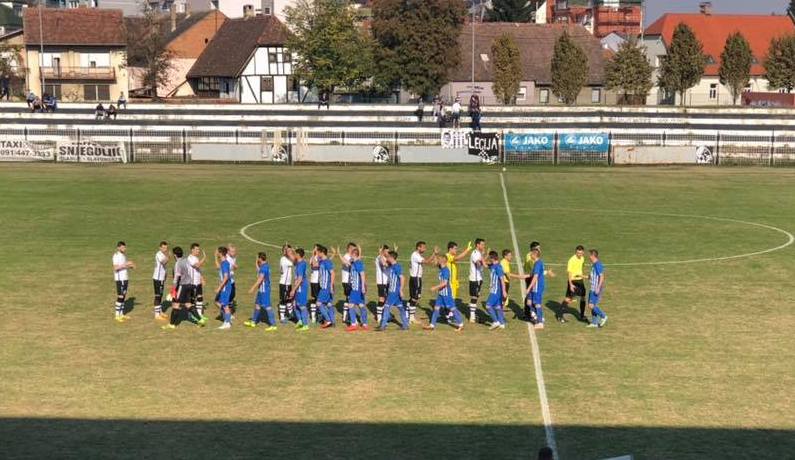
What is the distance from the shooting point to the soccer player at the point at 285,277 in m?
22.5

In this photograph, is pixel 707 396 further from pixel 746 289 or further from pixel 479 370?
pixel 746 289

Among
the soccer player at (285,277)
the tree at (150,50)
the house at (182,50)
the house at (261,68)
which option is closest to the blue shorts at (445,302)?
the soccer player at (285,277)

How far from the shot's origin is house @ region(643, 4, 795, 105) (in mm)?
122000

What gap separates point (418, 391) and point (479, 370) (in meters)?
1.84

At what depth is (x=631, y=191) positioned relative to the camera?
4844 centimetres

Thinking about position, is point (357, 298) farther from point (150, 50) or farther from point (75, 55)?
point (150, 50)

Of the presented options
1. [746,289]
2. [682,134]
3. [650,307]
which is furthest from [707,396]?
[682,134]

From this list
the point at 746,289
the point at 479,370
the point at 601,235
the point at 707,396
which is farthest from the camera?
the point at 601,235

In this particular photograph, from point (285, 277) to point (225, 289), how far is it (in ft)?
4.83

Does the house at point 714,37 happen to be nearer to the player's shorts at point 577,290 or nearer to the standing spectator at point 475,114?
the standing spectator at point 475,114

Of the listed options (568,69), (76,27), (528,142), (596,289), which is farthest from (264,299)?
(76,27)

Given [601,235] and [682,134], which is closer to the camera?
[601,235]

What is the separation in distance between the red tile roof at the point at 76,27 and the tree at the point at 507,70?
4268 cm

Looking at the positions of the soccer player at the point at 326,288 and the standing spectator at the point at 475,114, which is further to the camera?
the standing spectator at the point at 475,114
